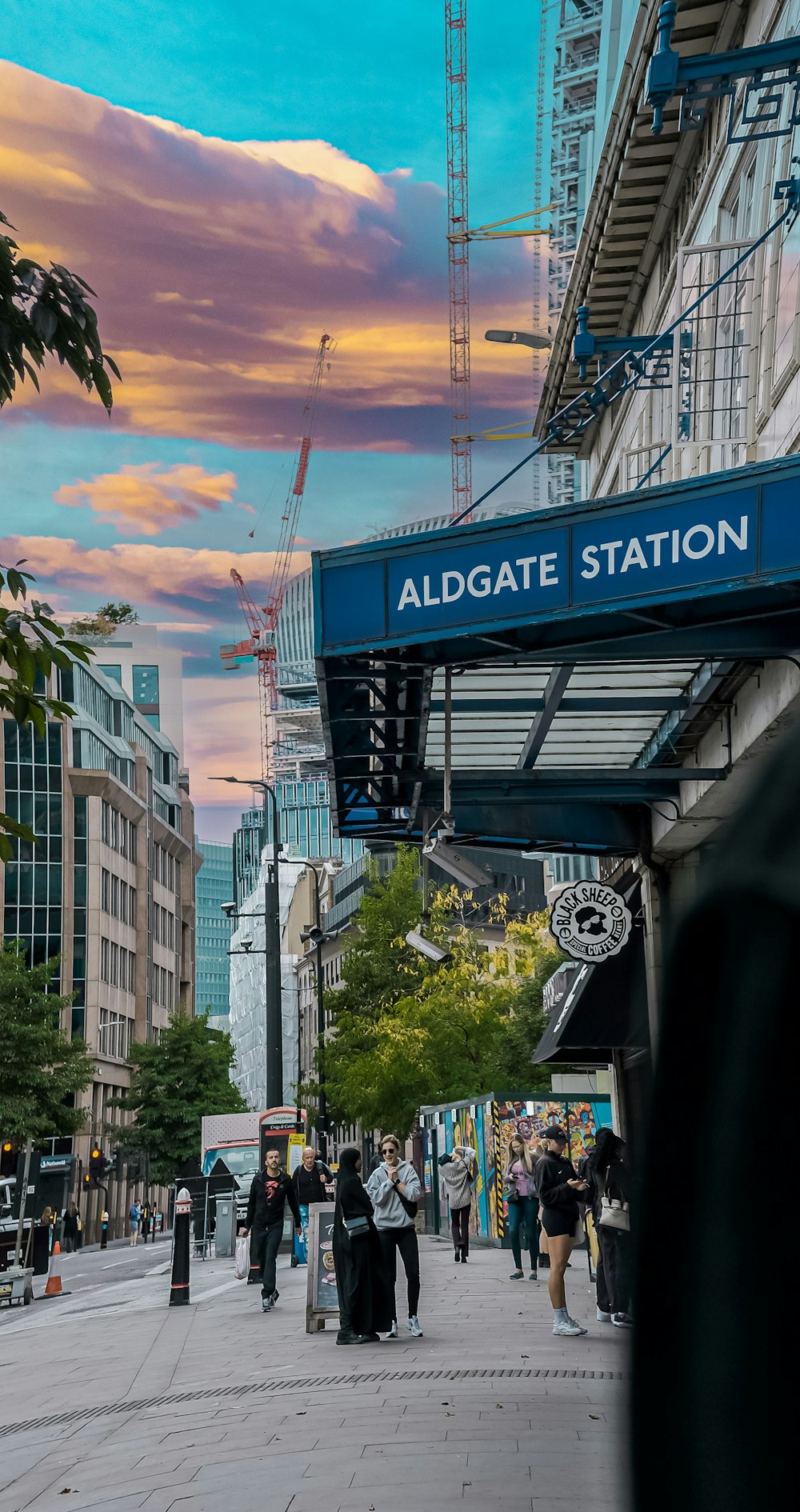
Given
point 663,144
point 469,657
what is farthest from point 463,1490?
point 663,144

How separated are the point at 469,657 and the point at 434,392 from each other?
19101 centimetres

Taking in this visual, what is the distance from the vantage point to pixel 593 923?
18.7m

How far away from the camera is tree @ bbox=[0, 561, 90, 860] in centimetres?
655

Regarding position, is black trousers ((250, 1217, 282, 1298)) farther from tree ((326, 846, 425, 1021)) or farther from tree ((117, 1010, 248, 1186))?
tree ((117, 1010, 248, 1186))

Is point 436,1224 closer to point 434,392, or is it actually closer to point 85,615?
point 85,615

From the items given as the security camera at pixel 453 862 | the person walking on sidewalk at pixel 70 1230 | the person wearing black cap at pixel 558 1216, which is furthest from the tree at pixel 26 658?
the person walking on sidewalk at pixel 70 1230

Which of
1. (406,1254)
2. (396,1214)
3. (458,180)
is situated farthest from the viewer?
(458,180)

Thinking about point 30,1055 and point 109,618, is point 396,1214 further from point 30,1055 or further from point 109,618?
point 109,618

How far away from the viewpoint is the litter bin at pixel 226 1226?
120 ft

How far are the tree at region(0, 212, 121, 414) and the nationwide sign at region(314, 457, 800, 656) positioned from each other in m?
4.28

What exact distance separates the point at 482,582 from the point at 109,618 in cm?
13224

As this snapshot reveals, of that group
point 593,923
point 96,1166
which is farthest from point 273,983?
point 96,1166

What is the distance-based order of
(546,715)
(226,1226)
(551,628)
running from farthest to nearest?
(226,1226), (546,715), (551,628)

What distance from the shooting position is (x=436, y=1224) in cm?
4194
